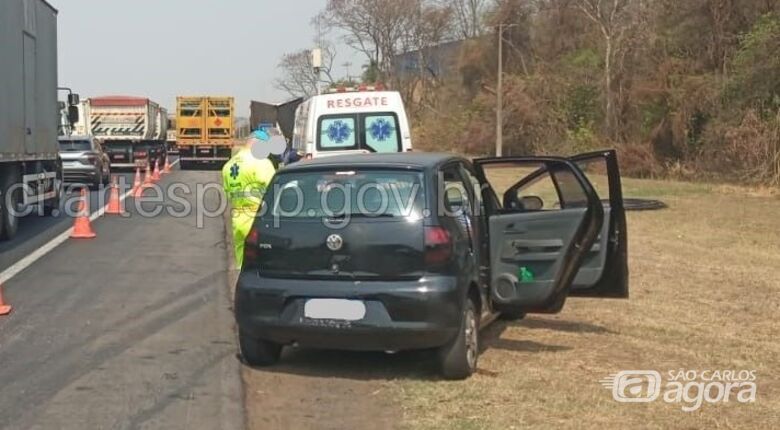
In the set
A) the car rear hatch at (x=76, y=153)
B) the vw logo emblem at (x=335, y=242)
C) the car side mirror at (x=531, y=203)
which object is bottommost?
the vw logo emblem at (x=335, y=242)

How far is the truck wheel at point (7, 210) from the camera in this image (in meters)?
13.6

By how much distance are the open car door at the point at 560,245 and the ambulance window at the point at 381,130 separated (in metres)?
7.87

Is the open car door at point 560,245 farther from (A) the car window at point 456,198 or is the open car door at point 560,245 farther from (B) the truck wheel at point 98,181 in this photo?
(B) the truck wheel at point 98,181

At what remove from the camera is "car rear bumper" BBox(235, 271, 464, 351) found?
605 cm

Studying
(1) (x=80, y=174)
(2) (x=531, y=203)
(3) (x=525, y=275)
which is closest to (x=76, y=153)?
(1) (x=80, y=174)

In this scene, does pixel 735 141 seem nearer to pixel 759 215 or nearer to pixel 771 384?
pixel 759 215

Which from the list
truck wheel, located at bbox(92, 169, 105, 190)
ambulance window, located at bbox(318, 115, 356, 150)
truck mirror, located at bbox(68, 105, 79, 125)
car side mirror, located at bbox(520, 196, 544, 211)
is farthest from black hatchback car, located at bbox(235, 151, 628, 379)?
truck wheel, located at bbox(92, 169, 105, 190)

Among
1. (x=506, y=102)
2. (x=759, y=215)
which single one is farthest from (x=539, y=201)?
(x=506, y=102)

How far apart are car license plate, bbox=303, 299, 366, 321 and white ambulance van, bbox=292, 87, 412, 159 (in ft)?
30.5

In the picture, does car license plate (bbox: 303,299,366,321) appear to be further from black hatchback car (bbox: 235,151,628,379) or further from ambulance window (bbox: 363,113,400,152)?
ambulance window (bbox: 363,113,400,152)

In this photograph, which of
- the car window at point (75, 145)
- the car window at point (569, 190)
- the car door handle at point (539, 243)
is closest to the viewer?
the car door handle at point (539, 243)

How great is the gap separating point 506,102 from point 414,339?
133 ft

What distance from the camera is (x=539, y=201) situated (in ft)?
25.7

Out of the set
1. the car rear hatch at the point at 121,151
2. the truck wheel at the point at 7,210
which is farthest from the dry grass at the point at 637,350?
the car rear hatch at the point at 121,151
